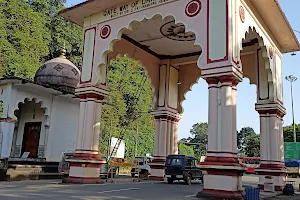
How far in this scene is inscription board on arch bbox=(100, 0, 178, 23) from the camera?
1142 centimetres

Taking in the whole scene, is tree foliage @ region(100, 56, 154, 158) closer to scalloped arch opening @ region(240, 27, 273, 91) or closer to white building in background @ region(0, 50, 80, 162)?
white building in background @ region(0, 50, 80, 162)

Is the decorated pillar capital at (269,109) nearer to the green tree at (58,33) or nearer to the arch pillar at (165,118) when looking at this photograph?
the arch pillar at (165,118)

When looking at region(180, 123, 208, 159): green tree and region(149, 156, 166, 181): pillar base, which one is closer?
region(149, 156, 166, 181): pillar base

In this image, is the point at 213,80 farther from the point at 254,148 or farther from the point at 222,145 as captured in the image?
the point at 254,148

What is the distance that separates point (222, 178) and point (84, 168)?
5.00 metres

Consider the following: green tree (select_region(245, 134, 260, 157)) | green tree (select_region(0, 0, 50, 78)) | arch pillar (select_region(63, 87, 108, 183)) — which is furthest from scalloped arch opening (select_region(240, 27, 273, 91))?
green tree (select_region(245, 134, 260, 157))

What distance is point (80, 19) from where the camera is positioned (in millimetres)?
13617

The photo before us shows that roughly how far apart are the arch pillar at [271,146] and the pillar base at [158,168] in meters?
4.50

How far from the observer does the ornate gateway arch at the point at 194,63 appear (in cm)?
930

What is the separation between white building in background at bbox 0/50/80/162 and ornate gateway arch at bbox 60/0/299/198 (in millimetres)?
3919

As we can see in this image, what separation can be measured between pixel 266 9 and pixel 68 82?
1063cm

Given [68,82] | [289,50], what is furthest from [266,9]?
[68,82]

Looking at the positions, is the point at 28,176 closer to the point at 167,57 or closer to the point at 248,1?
the point at 167,57

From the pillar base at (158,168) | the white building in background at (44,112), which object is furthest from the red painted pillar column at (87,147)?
the pillar base at (158,168)
